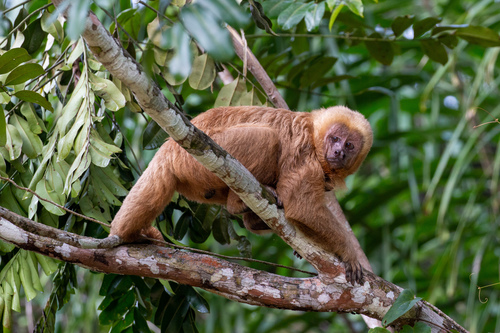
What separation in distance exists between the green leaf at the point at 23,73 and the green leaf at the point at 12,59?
0.04m

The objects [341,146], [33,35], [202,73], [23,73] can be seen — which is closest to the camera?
[23,73]

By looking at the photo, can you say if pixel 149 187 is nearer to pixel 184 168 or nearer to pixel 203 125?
pixel 184 168

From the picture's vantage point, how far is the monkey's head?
3.54 metres

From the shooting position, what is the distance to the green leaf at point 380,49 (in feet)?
15.1

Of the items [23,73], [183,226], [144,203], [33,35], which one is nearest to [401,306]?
[144,203]

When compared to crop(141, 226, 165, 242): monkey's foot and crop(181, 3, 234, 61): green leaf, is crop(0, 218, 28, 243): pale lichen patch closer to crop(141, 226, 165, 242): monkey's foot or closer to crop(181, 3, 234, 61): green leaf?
crop(141, 226, 165, 242): monkey's foot

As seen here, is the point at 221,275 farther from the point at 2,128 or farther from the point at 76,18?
the point at 76,18

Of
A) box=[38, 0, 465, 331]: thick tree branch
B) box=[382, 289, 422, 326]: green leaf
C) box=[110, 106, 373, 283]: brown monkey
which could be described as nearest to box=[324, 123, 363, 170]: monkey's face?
box=[110, 106, 373, 283]: brown monkey

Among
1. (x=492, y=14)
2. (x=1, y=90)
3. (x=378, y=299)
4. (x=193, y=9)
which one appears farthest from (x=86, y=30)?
(x=492, y=14)

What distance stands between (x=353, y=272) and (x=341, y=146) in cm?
96

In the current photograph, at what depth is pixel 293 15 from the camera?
405 centimetres

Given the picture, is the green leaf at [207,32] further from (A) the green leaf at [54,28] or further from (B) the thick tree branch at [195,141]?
(A) the green leaf at [54,28]

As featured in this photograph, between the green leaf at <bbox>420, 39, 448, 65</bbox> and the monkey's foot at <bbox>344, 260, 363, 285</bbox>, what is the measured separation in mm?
2500

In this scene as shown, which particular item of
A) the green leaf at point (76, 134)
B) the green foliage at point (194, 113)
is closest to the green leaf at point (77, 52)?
the green foliage at point (194, 113)
